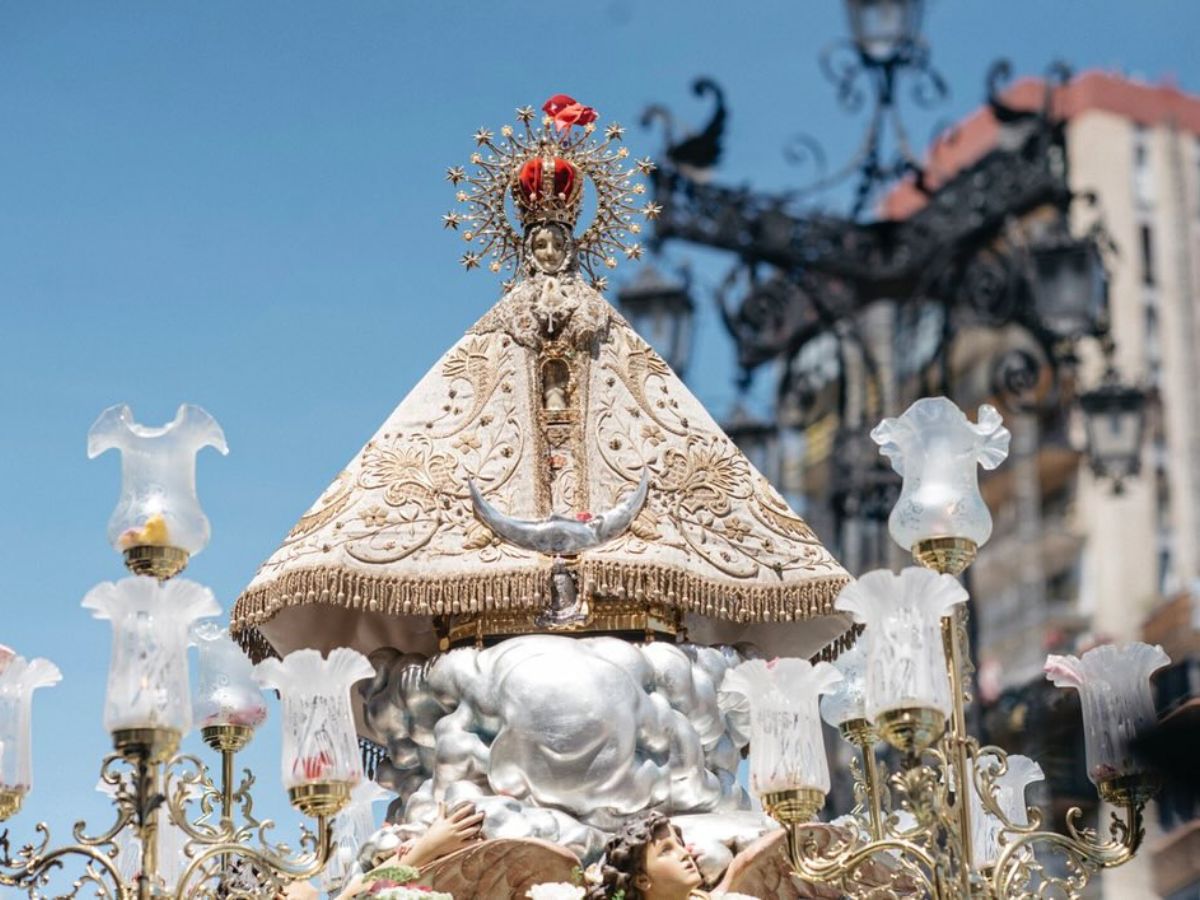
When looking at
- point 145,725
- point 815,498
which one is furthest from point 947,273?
point 815,498

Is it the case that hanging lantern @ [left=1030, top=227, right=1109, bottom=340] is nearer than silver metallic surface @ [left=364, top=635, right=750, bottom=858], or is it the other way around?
silver metallic surface @ [left=364, top=635, right=750, bottom=858]

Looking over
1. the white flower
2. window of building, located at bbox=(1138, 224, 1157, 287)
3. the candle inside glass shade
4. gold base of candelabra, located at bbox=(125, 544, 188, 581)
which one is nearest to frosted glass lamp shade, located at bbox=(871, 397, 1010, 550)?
the candle inside glass shade

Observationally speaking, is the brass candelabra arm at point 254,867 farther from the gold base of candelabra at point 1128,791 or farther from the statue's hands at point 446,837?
the gold base of candelabra at point 1128,791

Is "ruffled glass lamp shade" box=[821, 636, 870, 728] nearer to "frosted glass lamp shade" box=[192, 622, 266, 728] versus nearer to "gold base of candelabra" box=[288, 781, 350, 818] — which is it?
"frosted glass lamp shade" box=[192, 622, 266, 728]

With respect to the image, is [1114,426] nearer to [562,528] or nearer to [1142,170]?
[562,528]

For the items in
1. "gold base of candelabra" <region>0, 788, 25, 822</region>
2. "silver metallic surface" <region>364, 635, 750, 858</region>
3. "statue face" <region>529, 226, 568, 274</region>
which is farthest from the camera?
"statue face" <region>529, 226, 568, 274</region>

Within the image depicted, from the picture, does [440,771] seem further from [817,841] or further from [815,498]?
[815,498]

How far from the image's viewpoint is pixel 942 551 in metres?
11.2

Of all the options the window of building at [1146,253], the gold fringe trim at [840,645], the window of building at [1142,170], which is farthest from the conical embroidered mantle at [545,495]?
the window of building at [1142,170]

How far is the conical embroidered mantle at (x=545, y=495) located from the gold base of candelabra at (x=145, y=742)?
1379mm

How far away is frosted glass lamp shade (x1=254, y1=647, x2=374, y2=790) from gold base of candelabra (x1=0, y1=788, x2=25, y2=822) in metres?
1.07

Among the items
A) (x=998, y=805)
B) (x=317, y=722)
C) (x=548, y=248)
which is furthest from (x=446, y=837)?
(x=548, y=248)

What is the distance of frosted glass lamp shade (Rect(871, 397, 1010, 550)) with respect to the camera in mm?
Answer: 11133

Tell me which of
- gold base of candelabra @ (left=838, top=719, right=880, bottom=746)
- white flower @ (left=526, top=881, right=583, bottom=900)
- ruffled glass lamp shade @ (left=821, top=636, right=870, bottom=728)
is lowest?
white flower @ (left=526, top=881, right=583, bottom=900)
